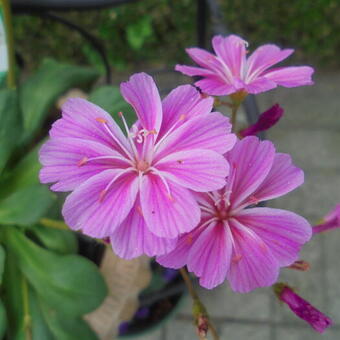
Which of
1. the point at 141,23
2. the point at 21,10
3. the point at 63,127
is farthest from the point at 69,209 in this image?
the point at 141,23

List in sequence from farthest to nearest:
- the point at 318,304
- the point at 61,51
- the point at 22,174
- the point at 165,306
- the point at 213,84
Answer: the point at 61,51, the point at 318,304, the point at 165,306, the point at 22,174, the point at 213,84

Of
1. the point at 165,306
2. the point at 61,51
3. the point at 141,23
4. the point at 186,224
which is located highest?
the point at 186,224

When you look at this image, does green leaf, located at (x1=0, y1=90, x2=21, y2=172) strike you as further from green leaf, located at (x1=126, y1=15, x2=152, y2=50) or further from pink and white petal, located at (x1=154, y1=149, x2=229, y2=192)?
green leaf, located at (x1=126, y1=15, x2=152, y2=50)

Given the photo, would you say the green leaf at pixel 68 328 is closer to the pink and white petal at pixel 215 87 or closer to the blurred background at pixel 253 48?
the pink and white petal at pixel 215 87

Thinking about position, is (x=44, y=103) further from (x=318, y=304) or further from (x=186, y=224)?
(x=318, y=304)

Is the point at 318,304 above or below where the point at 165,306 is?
below

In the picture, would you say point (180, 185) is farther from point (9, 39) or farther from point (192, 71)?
point (9, 39)

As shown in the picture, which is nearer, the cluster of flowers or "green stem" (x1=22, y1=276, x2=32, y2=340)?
the cluster of flowers

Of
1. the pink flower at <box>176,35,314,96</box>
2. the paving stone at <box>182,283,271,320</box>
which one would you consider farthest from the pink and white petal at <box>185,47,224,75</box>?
the paving stone at <box>182,283,271,320</box>

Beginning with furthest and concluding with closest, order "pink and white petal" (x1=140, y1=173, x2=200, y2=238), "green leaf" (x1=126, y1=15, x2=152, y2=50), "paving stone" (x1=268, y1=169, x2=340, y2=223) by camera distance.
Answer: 1. "green leaf" (x1=126, y1=15, x2=152, y2=50)
2. "paving stone" (x1=268, y1=169, x2=340, y2=223)
3. "pink and white petal" (x1=140, y1=173, x2=200, y2=238)
